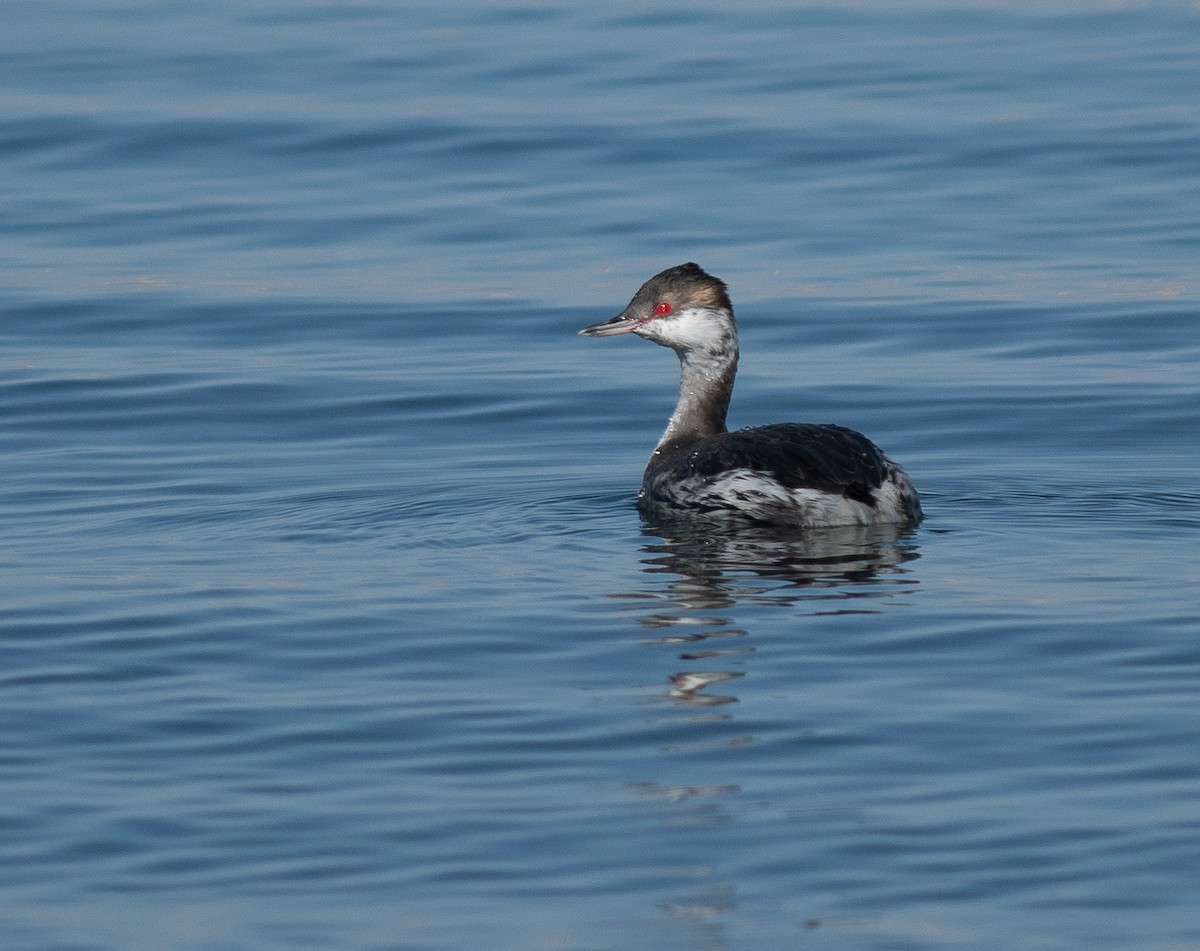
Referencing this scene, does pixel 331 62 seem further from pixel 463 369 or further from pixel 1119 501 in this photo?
pixel 1119 501

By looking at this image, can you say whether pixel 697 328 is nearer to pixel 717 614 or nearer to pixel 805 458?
pixel 805 458

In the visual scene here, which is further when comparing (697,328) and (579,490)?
(697,328)

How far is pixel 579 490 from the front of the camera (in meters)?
10.1

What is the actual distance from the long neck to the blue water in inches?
16.0

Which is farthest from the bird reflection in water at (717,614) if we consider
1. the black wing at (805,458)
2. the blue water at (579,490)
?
the black wing at (805,458)

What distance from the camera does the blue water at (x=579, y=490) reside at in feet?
17.6

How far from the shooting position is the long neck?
1049 centimetres

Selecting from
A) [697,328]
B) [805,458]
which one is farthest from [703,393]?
[805,458]

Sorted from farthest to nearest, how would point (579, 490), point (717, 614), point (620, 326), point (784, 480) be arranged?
point (620, 326) < point (579, 490) < point (784, 480) < point (717, 614)

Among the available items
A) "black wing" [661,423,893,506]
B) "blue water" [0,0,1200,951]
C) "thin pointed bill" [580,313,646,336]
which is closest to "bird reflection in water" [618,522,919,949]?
"blue water" [0,0,1200,951]

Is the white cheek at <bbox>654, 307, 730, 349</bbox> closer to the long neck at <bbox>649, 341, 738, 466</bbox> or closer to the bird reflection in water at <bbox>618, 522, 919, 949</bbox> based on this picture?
the long neck at <bbox>649, 341, 738, 466</bbox>

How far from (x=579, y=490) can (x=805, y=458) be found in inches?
55.7

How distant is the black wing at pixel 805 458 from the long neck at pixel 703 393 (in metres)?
1.06

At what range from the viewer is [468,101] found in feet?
63.4
